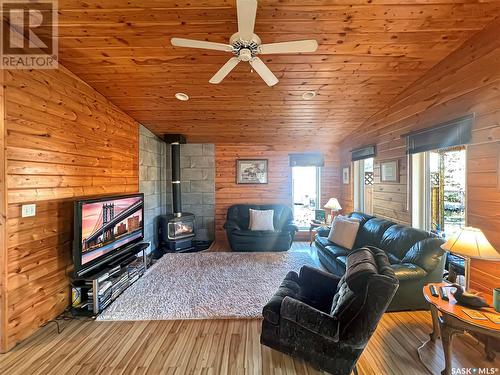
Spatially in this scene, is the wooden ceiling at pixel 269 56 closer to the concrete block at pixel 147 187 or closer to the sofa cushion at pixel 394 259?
the concrete block at pixel 147 187

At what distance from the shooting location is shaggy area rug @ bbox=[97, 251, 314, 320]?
252 centimetres

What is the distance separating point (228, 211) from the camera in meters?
5.41

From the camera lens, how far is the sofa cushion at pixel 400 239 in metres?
2.73

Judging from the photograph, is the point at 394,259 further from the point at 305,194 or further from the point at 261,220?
the point at 305,194

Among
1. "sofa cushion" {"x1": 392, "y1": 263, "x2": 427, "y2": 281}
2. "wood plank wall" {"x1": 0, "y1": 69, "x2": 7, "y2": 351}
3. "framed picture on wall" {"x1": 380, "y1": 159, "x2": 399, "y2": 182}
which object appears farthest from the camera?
"framed picture on wall" {"x1": 380, "y1": 159, "x2": 399, "y2": 182}

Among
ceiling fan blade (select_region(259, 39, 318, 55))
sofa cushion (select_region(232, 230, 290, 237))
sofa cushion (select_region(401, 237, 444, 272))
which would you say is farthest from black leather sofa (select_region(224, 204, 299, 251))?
ceiling fan blade (select_region(259, 39, 318, 55))

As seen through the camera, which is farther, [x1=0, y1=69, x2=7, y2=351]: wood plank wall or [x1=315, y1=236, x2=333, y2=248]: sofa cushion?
[x1=315, y1=236, x2=333, y2=248]: sofa cushion

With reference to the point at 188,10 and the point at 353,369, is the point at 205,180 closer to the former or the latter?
the point at 188,10

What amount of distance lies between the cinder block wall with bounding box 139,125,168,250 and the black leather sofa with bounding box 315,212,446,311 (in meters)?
3.68

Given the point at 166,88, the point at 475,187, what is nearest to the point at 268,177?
the point at 166,88

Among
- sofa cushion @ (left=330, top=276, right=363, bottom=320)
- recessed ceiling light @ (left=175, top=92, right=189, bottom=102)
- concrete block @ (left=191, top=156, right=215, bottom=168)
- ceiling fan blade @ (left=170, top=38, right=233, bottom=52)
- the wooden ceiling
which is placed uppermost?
the wooden ceiling

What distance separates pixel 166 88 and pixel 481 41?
3698 mm

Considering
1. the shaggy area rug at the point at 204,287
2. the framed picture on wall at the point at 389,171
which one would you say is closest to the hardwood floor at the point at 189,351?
the shaggy area rug at the point at 204,287

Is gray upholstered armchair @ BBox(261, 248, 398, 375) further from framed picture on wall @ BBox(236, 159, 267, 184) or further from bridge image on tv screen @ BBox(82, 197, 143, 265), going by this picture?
framed picture on wall @ BBox(236, 159, 267, 184)
